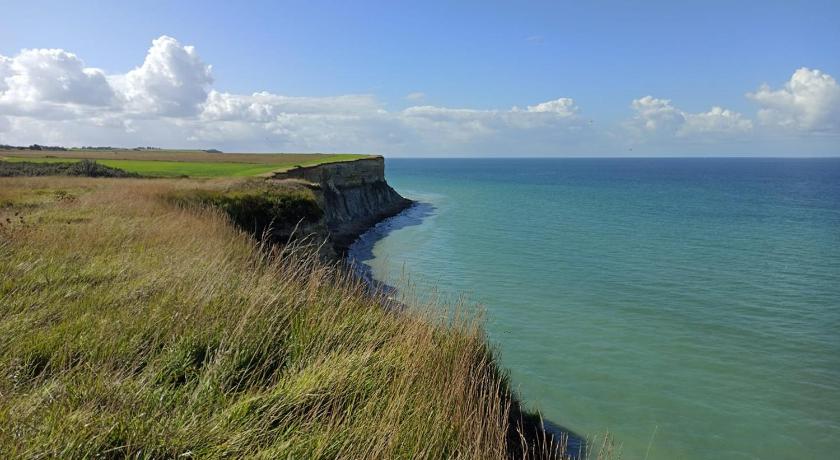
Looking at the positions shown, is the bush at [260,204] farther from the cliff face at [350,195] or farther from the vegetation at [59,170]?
the vegetation at [59,170]

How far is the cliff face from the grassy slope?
87.2 ft

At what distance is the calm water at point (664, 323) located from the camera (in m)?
11.7

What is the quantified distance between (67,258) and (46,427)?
5.44 metres

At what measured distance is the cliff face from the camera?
40.1m

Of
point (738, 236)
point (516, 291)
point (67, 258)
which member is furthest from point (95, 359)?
point (738, 236)

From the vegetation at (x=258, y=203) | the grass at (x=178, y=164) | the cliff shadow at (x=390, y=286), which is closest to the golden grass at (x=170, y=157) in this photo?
the grass at (x=178, y=164)

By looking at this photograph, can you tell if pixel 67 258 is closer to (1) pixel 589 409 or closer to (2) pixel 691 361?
(1) pixel 589 409

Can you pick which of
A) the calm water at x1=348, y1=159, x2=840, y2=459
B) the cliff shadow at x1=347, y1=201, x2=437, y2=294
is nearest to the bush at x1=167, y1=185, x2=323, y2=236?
the cliff shadow at x1=347, y1=201, x2=437, y2=294

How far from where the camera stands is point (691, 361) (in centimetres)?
1531

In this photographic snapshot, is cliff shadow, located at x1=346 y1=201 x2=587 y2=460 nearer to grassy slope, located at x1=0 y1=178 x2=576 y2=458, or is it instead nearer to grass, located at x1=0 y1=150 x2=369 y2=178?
grassy slope, located at x1=0 y1=178 x2=576 y2=458

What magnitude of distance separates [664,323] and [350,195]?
39.2 meters

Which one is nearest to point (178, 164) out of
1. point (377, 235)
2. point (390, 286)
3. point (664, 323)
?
point (377, 235)

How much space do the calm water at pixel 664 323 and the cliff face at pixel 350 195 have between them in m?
4.06

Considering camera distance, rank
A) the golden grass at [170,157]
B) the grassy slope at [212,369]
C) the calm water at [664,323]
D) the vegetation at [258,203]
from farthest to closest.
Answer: the golden grass at [170,157], the vegetation at [258,203], the calm water at [664,323], the grassy slope at [212,369]
